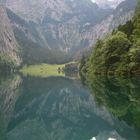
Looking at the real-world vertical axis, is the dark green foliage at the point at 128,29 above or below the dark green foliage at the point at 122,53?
above

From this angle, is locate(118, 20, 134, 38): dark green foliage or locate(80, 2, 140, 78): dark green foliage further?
locate(118, 20, 134, 38): dark green foliage

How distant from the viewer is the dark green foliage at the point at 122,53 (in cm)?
10624

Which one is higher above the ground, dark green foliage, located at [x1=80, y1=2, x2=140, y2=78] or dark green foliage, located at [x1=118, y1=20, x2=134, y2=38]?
dark green foliage, located at [x1=118, y1=20, x2=134, y2=38]

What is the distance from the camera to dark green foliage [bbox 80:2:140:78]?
106 m

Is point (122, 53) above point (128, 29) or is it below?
below

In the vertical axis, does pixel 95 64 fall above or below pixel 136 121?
above

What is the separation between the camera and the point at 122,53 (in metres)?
117

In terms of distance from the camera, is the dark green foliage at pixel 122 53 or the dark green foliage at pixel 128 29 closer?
the dark green foliage at pixel 122 53

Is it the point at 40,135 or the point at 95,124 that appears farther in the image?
the point at 95,124

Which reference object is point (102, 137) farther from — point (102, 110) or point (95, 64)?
point (95, 64)

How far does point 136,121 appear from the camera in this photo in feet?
133

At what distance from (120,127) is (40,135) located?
8.24 m

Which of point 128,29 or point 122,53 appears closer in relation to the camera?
point 122,53

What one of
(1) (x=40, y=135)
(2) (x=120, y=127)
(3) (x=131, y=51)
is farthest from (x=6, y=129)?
(3) (x=131, y=51)
